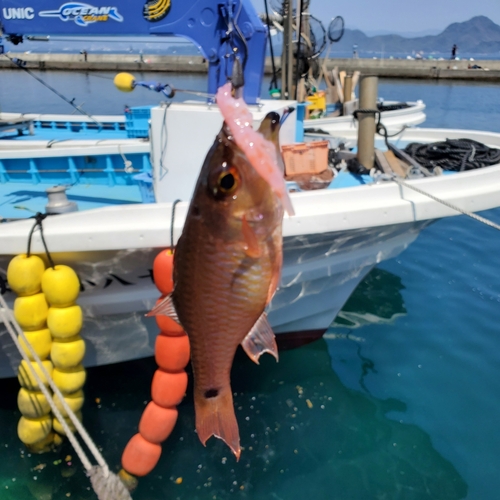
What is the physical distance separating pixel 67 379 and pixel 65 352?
0.24 m

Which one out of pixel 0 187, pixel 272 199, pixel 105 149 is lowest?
pixel 0 187

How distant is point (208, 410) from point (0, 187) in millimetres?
4775

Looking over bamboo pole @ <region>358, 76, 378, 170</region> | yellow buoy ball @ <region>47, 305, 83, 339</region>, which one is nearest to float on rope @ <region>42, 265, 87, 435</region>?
yellow buoy ball @ <region>47, 305, 83, 339</region>

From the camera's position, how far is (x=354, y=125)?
777cm

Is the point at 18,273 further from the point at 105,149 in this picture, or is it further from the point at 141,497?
the point at 105,149

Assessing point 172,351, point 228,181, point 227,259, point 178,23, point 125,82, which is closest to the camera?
point 228,181

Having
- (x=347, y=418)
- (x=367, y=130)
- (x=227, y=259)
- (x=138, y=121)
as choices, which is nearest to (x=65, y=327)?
(x=227, y=259)

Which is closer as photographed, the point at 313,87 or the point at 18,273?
the point at 18,273

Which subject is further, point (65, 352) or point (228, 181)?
point (65, 352)

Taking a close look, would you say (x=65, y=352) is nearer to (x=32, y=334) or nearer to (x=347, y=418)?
(x=32, y=334)

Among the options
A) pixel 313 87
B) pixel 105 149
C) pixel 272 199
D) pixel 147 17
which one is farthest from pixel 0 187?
pixel 313 87

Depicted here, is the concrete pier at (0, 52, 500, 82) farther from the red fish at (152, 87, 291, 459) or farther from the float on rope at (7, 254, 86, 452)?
the red fish at (152, 87, 291, 459)

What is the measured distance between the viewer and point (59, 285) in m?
3.00

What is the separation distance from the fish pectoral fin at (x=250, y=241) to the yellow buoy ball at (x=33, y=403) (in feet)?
9.12
